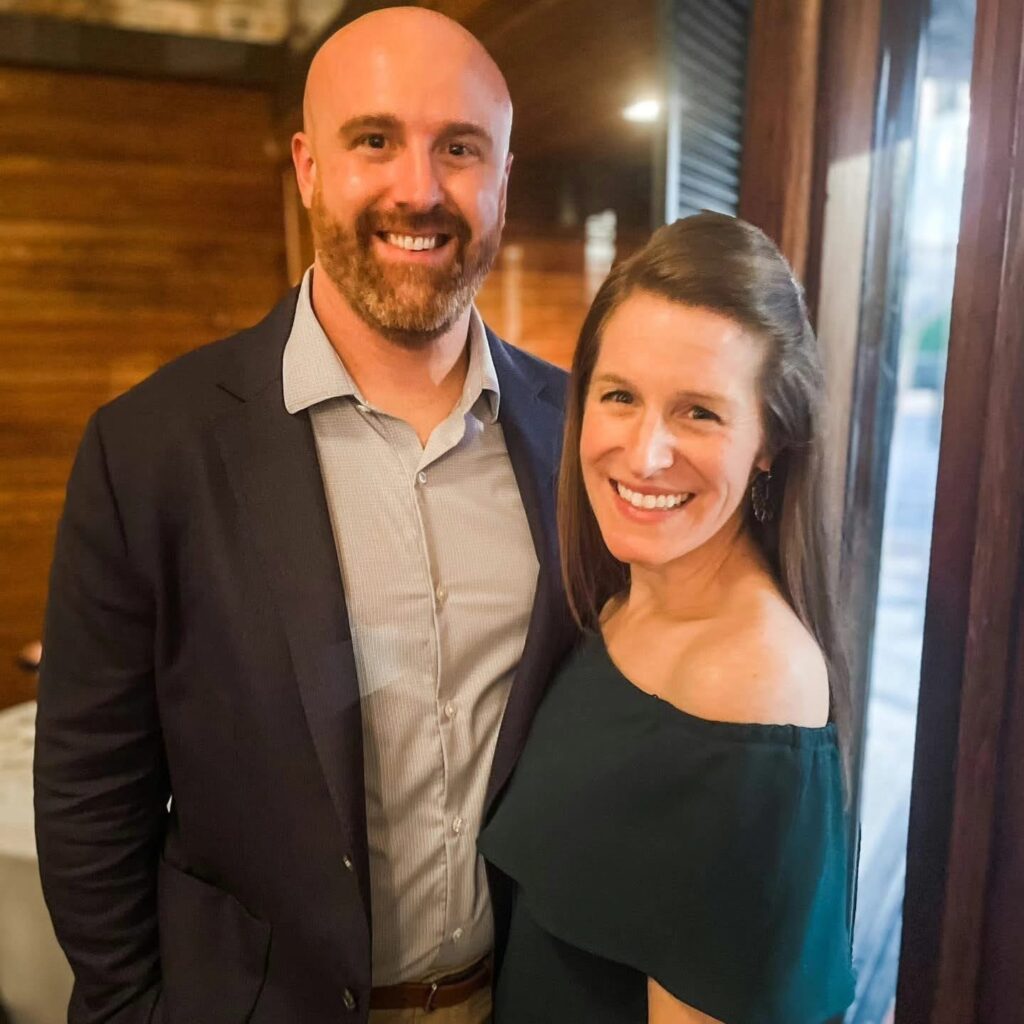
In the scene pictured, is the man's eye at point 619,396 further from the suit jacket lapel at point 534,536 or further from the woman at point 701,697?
the suit jacket lapel at point 534,536

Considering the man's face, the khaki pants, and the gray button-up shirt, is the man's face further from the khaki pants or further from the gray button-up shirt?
the khaki pants

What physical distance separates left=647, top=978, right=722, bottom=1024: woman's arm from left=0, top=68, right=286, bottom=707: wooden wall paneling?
2390 mm

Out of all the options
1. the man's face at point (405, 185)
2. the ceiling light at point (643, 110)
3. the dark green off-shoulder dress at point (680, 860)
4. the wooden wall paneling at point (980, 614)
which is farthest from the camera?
the ceiling light at point (643, 110)

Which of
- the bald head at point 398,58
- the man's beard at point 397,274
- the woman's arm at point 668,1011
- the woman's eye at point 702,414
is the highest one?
the bald head at point 398,58

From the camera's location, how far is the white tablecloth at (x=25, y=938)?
1.46m

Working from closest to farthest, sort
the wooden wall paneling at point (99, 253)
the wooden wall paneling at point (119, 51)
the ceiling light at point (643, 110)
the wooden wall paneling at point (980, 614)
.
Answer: the wooden wall paneling at point (980, 614) < the ceiling light at point (643, 110) < the wooden wall paneling at point (119, 51) < the wooden wall paneling at point (99, 253)

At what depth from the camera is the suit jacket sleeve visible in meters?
0.98

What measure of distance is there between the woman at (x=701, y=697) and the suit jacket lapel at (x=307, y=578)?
0.66 ft

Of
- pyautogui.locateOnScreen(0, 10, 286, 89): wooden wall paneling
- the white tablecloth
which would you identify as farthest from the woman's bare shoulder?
pyautogui.locateOnScreen(0, 10, 286, 89): wooden wall paneling

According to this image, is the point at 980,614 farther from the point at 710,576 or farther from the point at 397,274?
the point at 397,274

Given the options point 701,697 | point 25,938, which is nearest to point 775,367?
point 701,697

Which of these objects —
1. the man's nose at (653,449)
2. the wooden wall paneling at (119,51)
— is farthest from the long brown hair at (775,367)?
the wooden wall paneling at (119,51)

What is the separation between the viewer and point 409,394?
3.65ft

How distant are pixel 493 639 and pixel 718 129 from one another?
92cm
